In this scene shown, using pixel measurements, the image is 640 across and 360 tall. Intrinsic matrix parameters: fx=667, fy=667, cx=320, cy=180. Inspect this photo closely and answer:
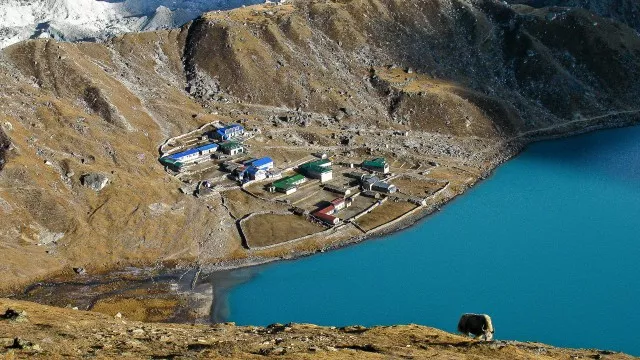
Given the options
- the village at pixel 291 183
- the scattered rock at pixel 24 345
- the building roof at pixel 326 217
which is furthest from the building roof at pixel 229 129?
the scattered rock at pixel 24 345

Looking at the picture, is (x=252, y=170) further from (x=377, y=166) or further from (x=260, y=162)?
(x=377, y=166)

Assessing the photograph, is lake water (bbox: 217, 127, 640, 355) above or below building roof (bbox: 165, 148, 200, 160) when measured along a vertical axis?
below

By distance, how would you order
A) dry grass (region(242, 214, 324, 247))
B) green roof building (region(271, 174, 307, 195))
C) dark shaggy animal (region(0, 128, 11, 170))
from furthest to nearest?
green roof building (region(271, 174, 307, 195)) → dry grass (region(242, 214, 324, 247)) → dark shaggy animal (region(0, 128, 11, 170))

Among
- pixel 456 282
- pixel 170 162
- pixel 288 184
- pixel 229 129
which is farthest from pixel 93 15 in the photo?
pixel 456 282

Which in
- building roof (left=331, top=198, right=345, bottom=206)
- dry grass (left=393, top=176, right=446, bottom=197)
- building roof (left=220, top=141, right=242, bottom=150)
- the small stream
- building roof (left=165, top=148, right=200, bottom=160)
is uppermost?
building roof (left=220, top=141, right=242, bottom=150)

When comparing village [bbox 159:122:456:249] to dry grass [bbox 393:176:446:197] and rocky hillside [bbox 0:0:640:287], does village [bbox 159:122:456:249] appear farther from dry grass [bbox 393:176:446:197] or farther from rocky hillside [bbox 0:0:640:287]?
rocky hillside [bbox 0:0:640:287]

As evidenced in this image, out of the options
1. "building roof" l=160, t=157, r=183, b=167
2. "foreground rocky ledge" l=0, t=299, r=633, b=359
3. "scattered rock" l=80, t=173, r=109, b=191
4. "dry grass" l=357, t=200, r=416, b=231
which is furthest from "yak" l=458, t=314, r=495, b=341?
"building roof" l=160, t=157, r=183, b=167

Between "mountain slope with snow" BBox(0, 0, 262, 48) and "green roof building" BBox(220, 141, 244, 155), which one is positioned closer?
"green roof building" BBox(220, 141, 244, 155)

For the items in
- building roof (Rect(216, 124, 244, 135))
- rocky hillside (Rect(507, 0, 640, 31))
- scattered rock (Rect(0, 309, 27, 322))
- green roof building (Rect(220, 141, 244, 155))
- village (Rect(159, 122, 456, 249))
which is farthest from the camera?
rocky hillside (Rect(507, 0, 640, 31))

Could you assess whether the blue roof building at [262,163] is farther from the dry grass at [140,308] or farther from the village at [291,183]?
the dry grass at [140,308]
